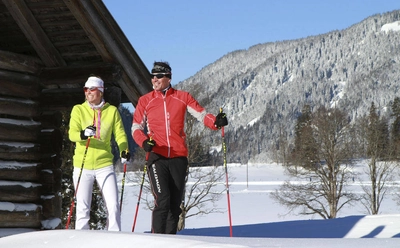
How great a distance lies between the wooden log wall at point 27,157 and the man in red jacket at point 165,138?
3.15 m

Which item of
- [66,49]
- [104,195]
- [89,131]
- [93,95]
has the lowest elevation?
[104,195]

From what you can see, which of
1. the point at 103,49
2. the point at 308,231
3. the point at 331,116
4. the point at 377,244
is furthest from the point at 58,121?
the point at 331,116

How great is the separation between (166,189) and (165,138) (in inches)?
22.6

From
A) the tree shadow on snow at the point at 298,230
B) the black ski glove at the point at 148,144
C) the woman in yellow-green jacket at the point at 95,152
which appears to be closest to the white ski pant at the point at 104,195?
the woman in yellow-green jacket at the point at 95,152

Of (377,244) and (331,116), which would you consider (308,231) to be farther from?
(331,116)

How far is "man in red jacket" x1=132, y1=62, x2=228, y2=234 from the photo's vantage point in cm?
666

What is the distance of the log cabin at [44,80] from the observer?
28.6 feet

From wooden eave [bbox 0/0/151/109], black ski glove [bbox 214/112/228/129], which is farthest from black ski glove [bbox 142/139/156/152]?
wooden eave [bbox 0/0/151/109]

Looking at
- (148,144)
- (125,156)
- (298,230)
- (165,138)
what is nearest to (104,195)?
(125,156)

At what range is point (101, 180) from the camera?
22.0 ft

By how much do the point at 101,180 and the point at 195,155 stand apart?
80.6 feet

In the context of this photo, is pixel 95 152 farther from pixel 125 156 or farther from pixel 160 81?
pixel 160 81

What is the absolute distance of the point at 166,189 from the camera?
666 cm

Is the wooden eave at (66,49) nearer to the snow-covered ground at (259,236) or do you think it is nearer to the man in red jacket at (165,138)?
the man in red jacket at (165,138)
